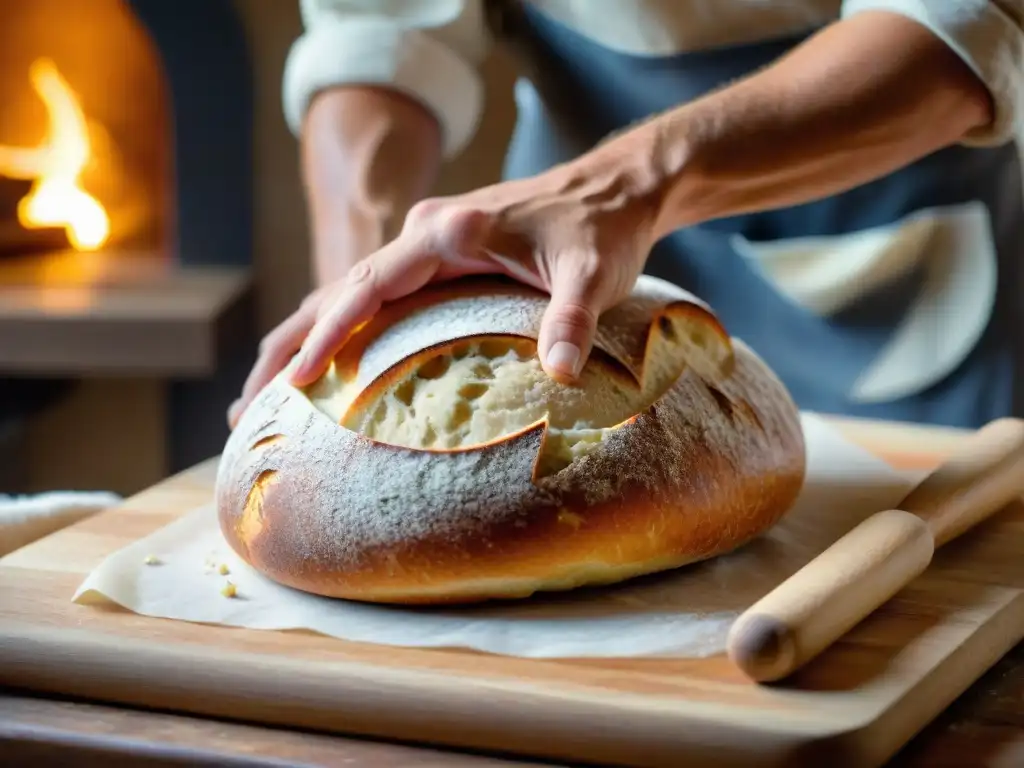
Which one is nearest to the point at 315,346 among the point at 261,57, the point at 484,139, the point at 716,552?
the point at 716,552

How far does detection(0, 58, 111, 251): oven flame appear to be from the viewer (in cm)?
269

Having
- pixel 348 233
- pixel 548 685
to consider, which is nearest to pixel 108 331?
pixel 348 233

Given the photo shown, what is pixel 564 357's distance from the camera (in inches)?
32.0

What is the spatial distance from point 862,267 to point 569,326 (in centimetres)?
60

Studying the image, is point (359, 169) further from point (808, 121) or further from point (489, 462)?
point (489, 462)

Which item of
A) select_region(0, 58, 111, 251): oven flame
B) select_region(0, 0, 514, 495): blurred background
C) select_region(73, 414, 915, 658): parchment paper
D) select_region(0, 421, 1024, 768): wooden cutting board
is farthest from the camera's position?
select_region(0, 58, 111, 251): oven flame

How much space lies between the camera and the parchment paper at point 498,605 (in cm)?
75

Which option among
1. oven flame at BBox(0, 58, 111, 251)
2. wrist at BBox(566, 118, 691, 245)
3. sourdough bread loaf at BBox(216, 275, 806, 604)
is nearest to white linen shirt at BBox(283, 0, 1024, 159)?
wrist at BBox(566, 118, 691, 245)

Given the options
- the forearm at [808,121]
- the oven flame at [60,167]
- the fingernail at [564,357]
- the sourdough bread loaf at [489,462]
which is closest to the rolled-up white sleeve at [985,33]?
the forearm at [808,121]

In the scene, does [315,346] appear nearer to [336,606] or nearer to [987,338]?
[336,606]

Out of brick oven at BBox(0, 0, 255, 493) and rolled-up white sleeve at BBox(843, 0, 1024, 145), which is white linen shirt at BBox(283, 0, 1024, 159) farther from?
brick oven at BBox(0, 0, 255, 493)

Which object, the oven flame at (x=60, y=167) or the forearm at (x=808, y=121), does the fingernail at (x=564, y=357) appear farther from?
the oven flame at (x=60, y=167)

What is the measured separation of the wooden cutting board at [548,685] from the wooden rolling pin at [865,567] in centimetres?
3

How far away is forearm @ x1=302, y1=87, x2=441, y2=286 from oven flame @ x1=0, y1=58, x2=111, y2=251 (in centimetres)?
152
